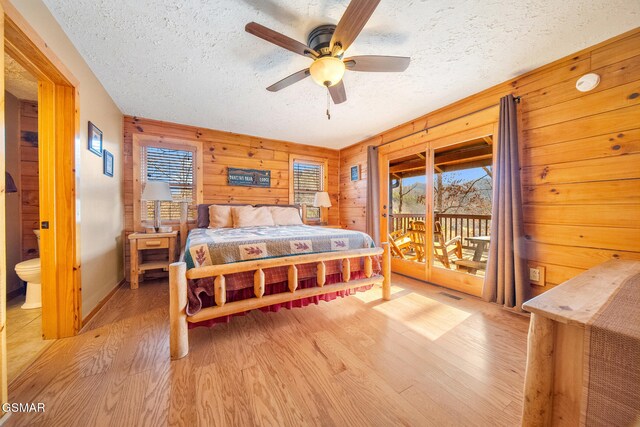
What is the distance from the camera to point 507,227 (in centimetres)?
213

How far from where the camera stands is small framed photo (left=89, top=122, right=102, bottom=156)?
201 centimetres

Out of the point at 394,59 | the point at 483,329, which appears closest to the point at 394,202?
the point at 483,329

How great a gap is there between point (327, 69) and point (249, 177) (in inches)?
105

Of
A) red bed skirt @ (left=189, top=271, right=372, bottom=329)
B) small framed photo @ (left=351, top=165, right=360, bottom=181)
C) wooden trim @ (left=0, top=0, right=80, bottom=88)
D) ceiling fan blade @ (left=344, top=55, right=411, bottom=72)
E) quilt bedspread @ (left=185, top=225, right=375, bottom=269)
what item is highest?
ceiling fan blade @ (left=344, top=55, right=411, bottom=72)

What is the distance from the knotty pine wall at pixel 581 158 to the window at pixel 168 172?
4.06m

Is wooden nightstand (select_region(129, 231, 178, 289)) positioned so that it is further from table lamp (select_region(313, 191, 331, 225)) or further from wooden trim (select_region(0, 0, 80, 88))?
table lamp (select_region(313, 191, 331, 225))

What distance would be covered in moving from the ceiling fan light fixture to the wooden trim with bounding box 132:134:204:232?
2628mm

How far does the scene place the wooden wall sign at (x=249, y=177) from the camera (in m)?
3.73

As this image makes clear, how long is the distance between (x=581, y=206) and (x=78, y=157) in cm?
406

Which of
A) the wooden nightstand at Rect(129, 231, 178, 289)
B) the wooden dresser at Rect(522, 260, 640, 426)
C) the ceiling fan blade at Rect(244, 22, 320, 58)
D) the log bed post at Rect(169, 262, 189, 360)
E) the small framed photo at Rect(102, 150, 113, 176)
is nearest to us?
the wooden dresser at Rect(522, 260, 640, 426)

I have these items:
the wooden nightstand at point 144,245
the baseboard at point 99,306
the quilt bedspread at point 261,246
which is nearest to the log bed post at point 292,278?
the quilt bedspread at point 261,246

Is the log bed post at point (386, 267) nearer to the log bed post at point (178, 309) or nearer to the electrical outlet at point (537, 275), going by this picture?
the electrical outlet at point (537, 275)

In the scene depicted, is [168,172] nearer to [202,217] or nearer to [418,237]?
[202,217]

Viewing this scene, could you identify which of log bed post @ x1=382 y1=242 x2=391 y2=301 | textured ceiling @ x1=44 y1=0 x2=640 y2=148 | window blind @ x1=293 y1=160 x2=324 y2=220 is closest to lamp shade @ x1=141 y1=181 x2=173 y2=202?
textured ceiling @ x1=44 y1=0 x2=640 y2=148
